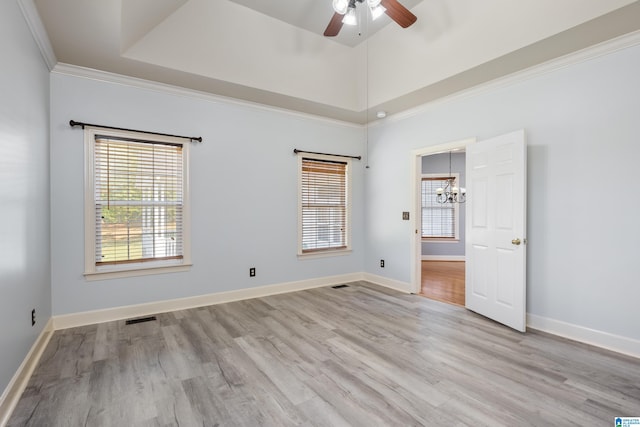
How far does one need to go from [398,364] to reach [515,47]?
3.01 metres

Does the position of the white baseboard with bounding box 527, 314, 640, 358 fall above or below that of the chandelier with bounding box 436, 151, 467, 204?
below

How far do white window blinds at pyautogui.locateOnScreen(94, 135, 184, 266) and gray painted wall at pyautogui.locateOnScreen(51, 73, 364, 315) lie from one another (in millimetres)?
171

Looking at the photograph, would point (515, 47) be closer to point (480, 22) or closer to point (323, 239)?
point (480, 22)

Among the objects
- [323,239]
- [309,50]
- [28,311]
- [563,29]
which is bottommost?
[28,311]

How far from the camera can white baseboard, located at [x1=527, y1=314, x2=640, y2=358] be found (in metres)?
2.59

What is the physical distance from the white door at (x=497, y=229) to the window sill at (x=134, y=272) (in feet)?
11.6

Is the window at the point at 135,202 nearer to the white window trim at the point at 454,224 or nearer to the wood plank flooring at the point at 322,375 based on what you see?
the wood plank flooring at the point at 322,375

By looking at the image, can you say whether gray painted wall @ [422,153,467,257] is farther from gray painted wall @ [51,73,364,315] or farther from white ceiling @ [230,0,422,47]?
white ceiling @ [230,0,422,47]

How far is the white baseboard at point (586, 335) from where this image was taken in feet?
8.49

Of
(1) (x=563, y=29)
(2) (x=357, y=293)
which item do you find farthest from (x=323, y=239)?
(1) (x=563, y=29)

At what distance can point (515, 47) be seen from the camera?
9.23 feet

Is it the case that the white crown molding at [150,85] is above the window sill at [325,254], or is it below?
above

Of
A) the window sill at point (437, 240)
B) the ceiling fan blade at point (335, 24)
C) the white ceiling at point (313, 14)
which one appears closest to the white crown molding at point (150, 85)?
the white ceiling at point (313, 14)

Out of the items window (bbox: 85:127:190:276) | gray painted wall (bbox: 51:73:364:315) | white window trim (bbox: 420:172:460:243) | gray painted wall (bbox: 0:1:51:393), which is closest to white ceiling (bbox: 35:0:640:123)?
gray painted wall (bbox: 51:73:364:315)
